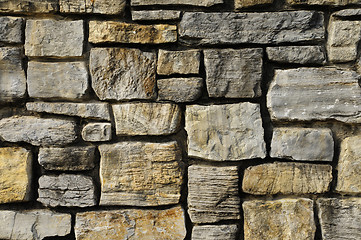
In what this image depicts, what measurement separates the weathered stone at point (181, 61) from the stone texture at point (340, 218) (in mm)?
960

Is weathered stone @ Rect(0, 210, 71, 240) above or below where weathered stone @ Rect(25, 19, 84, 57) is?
below

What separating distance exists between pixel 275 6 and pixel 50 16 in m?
1.22

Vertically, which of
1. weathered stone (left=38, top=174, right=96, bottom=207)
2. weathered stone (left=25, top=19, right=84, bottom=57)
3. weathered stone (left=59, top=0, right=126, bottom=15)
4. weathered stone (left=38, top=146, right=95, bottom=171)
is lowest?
weathered stone (left=38, top=174, right=96, bottom=207)

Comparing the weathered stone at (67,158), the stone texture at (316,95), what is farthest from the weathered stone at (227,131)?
the weathered stone at (67,158)

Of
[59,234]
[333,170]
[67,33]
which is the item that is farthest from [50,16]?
[333,170]

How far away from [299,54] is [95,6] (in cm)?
110

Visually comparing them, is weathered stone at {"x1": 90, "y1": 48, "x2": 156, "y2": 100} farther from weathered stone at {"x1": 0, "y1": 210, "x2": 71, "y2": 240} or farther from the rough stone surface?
weathered stone at {"x1": 0, "y1": 210, "x2": 71, "y2": 240}

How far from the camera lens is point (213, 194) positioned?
166 cm

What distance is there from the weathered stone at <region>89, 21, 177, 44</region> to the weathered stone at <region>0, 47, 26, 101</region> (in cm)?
48

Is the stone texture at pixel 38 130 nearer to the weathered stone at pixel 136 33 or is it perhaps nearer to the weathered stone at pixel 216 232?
the weathered stone at pixel 136 33

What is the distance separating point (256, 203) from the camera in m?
1.66

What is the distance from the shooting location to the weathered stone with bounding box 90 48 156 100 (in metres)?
1.68

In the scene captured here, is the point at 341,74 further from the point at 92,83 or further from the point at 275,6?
the point at 92,83

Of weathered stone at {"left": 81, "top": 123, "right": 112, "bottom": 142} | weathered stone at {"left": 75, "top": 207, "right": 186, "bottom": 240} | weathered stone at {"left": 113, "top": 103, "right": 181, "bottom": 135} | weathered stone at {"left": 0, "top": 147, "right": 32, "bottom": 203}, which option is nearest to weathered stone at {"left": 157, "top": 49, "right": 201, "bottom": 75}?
weathered stone at {"left": 113, "top": 103, "right": 181, "bottom": 135}
